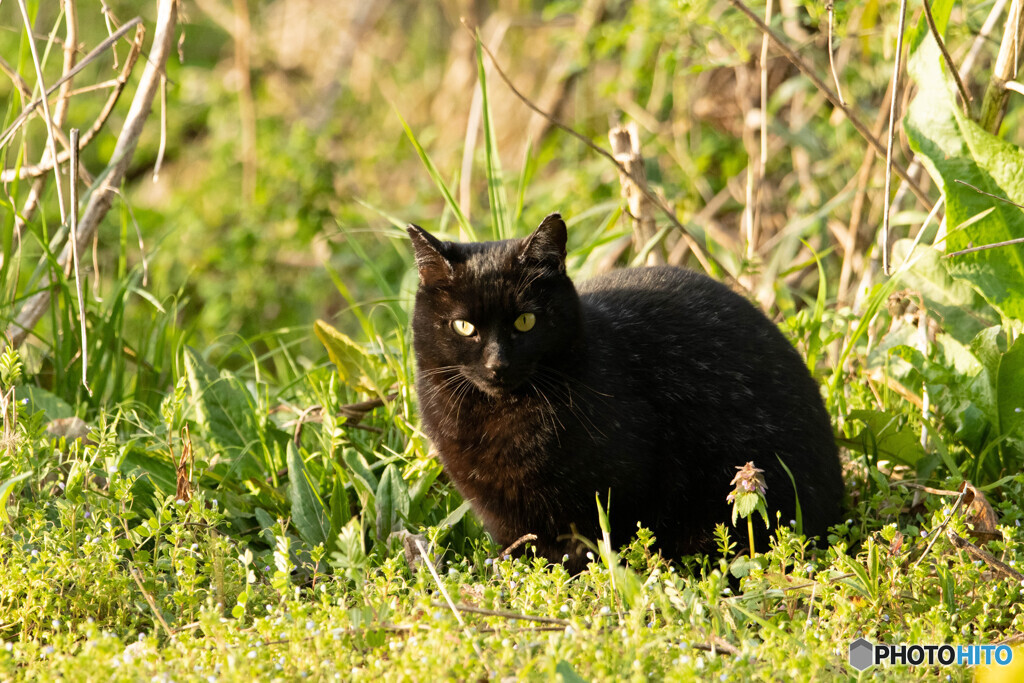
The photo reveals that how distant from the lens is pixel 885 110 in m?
3.83

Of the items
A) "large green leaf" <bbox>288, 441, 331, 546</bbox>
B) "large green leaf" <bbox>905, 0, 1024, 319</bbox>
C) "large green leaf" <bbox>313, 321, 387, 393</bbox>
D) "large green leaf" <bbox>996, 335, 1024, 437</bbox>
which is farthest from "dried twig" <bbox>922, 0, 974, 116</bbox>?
"large green leaf" <bbox>288, 441, 331, 546</bbox>

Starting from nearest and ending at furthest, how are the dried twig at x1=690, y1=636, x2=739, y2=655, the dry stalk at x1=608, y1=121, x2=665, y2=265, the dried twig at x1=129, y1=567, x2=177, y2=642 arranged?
the dried twig at x1=690, y1=636, x2=739, y2=655, the dried twig at x1=129, y1=567, x2=177, y2=642, the dry stalk at x1=608, y1=121, x2=665, y2=265

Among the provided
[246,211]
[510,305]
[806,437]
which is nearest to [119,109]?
[246,211]

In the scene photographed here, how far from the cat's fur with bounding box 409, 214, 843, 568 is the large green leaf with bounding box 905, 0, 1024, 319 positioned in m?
0.69

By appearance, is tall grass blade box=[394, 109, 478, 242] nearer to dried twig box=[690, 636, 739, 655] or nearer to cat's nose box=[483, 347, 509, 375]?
cat's nose box=[483, 347, 509, 375]

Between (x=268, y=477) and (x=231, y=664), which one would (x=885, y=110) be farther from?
(x=231, y=664)

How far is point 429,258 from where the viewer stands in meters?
2.48

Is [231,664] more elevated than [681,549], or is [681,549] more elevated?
[231,664]

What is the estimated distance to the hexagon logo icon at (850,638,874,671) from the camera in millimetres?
1720

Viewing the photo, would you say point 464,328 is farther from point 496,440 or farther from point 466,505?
point 466,505

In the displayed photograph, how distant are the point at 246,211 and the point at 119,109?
267cm

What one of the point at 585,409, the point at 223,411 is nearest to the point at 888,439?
the point at 585,409

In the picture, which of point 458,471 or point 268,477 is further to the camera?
point 268,477

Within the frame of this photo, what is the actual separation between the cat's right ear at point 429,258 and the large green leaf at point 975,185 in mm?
1497
